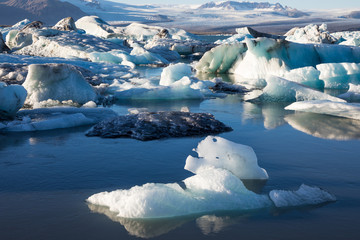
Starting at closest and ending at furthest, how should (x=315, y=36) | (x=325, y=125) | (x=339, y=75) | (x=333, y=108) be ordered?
(x=325, y=125), (x=333, y=108), (x=339, y=75), (x=315, y=36)

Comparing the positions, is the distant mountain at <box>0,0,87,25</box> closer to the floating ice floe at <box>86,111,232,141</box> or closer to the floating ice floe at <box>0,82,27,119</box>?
the floating ice floe at <box>0,82,27,119</box>

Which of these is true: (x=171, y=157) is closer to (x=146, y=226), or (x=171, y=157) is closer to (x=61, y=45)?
(x=146, y=226)

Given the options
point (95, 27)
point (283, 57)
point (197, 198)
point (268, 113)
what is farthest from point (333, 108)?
point (95, 27)

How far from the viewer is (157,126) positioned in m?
4.59

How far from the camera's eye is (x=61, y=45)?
1752cm

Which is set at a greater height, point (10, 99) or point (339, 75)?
point (10, 99)

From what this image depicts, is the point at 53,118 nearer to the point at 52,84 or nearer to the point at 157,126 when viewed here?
the point at 157,126

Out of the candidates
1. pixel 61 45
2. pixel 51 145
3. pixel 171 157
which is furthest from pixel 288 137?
pixel 61 45

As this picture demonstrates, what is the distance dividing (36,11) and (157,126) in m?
102

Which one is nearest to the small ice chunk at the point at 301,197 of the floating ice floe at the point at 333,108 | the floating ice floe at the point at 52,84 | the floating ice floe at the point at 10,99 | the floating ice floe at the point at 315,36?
the floating ice floe at the point at 333,108

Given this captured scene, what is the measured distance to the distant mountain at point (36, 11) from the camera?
93.8 metres

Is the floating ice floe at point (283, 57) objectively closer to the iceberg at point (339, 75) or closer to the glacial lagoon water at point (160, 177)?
the iceberg at point (339, 75)

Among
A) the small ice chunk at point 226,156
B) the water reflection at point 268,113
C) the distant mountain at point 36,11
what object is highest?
the small ice chunk at point 226,156

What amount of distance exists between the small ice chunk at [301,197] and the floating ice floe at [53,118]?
120 inches
